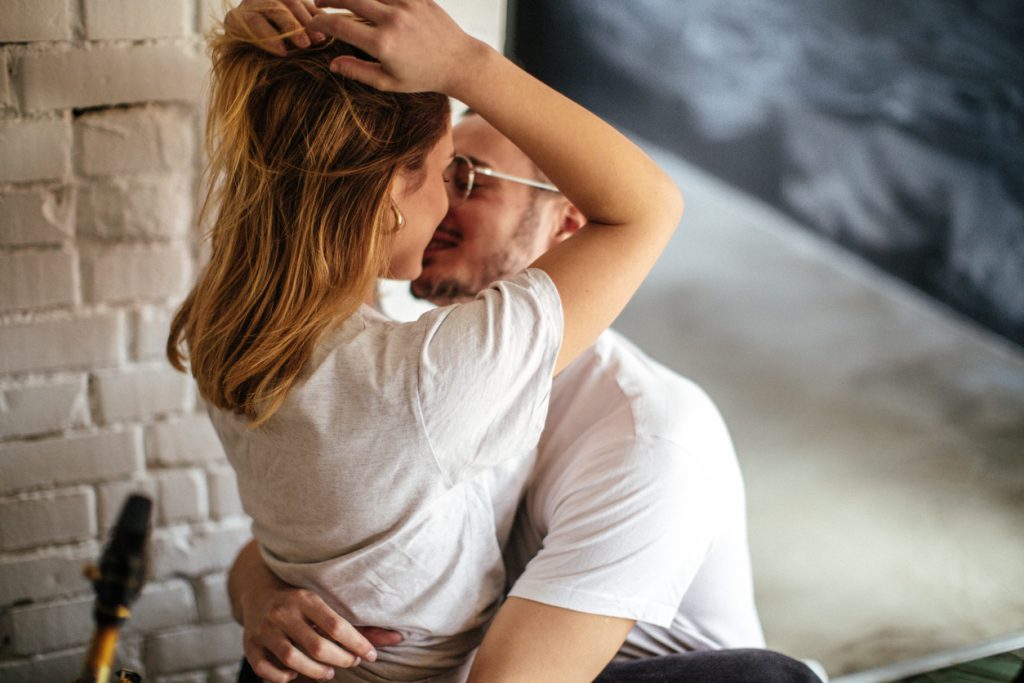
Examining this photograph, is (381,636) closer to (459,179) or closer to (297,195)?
(297,195)

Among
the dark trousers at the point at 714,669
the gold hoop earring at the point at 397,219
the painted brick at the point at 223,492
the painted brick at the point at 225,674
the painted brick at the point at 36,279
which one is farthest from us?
the painted brick at the point at 225,674

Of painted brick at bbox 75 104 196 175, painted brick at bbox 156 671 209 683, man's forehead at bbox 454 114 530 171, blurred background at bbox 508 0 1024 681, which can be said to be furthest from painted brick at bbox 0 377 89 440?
blurred background at bbox 508 0 1024 681

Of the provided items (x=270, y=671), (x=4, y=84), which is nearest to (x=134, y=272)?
(x=4, y=84)

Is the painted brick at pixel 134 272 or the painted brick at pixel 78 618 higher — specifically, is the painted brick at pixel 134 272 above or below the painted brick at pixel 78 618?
above

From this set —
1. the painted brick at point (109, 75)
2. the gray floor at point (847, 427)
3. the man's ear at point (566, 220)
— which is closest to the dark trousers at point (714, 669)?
the man's ear at point (566, 220)

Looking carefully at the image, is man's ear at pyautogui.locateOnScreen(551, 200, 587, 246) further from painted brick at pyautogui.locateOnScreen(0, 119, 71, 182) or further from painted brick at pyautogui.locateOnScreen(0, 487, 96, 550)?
painted brick at pyautogui.locateOnScreen(0, 487, 96, 550)

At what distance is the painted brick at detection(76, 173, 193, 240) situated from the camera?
1.28 meters

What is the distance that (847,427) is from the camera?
3311mm

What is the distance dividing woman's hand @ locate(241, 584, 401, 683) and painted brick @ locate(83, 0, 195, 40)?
76cm

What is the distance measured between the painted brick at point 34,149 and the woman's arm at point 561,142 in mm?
531

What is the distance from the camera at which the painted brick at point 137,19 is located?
3.95 ft

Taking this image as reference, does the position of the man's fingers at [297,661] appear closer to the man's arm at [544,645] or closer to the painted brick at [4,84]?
the man's arm at [544,645]

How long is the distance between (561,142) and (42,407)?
0.92 metres

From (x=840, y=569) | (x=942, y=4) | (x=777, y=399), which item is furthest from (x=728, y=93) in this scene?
(x=840, y=569)
